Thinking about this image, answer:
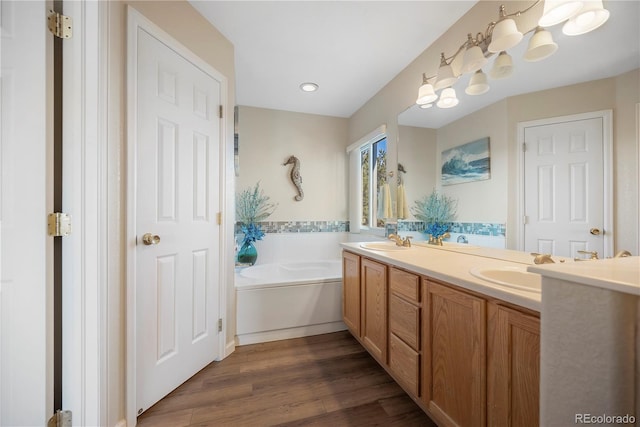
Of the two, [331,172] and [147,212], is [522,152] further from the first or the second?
[331,172]

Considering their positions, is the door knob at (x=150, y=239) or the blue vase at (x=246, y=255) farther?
the blue vase at (x=246, y=255)

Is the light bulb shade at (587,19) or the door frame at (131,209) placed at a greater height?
the light bulb shade at (587,19)

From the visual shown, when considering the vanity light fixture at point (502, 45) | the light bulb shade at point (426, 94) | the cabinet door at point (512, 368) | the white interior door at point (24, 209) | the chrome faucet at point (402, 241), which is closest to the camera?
the cabinet door at point (512, 368)

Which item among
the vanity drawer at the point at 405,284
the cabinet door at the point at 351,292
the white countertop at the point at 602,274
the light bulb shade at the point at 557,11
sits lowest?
the cabinet door at the point at 351,292

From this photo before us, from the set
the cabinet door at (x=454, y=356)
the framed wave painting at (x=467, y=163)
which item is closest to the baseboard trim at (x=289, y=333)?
the cabinet door at (x=454, y=356)

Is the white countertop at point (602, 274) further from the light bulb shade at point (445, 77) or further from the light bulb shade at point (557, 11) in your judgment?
the light bulb shade at point (445, 77)

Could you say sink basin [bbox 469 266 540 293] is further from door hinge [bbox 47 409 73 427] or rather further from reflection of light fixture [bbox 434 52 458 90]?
door hinge [bbox 47 409 73 427]

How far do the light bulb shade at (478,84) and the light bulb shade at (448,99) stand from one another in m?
0.13

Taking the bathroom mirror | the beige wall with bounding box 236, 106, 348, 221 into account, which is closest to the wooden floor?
the bathroom mirror

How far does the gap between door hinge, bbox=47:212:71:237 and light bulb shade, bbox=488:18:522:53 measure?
84.9 inches

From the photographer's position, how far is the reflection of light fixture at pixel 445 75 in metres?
1.66

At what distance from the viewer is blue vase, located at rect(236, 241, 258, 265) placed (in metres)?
2.77

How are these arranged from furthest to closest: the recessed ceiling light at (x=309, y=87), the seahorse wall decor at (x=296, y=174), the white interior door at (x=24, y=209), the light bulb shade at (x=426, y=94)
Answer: the seahorse wall decor at (x=296, y=174)
the recessed ceiling light at (x=309, y=87)
the light bulb shade at (x=426, y=94)
the white interior door at (x=24, y=209)

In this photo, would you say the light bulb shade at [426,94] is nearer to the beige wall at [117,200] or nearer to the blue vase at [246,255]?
the beige wall at [117,200]
